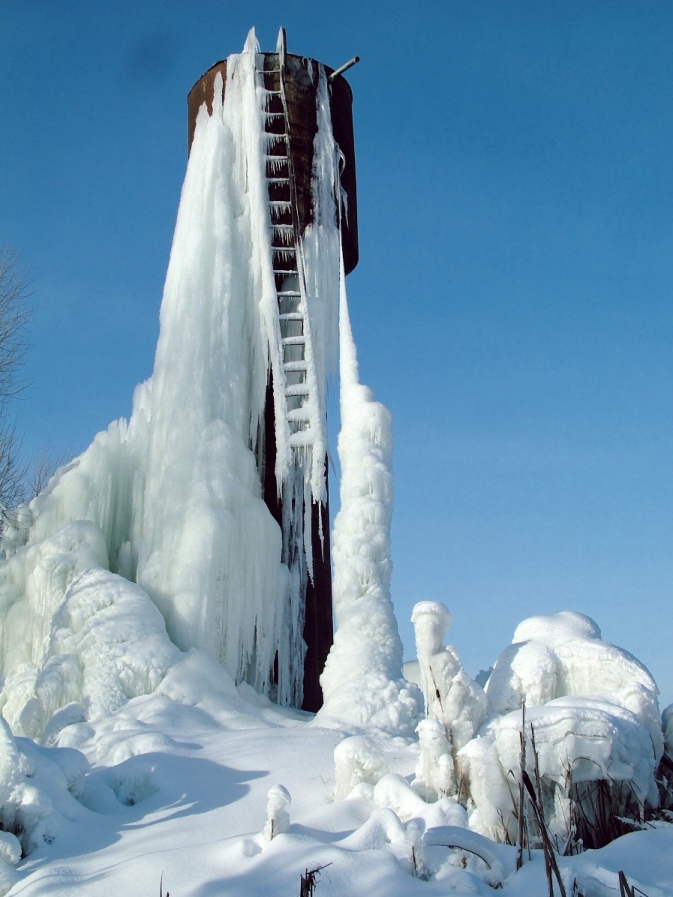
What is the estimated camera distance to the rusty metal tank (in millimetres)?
12078

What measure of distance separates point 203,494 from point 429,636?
153 inches

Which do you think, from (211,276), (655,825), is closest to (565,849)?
(655,825)

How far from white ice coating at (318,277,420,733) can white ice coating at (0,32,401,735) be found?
0.05 m

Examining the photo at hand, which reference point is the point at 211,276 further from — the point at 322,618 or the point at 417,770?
the point at 417,770

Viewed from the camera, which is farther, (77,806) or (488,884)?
(77,806)

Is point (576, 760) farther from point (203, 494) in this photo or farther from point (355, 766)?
point (203, 494)

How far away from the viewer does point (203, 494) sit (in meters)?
9.97

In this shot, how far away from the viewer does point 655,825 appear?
202 inches

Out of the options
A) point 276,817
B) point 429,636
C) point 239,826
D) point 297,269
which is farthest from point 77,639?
point 297,269

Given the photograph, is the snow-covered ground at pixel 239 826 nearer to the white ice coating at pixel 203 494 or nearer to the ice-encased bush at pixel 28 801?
the ice-encased bush at pixel 28 801

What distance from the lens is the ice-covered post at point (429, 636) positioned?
21.9 ft

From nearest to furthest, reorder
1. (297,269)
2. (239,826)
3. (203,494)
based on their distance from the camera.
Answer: (239,826)
(203,494)
(297,269)

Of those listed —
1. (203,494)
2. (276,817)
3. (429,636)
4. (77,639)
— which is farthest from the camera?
(203,494)

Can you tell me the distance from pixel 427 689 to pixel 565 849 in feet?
6.55
